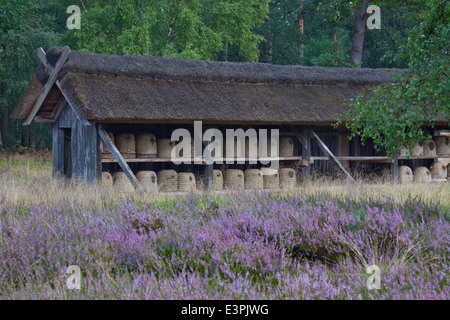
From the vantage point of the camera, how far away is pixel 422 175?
16.5m

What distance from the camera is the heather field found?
4.34m

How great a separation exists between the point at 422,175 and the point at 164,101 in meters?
7.85

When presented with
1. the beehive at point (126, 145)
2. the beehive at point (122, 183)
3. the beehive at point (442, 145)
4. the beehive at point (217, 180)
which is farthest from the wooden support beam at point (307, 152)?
the beehive at point (122, 183)

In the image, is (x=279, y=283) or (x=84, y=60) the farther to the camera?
(x=84, y=60)

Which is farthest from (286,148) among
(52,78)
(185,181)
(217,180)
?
(52,78)

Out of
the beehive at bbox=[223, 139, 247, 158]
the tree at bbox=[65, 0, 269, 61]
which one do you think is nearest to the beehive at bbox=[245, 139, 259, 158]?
the beehive at bbox=[223, 139, 247, 158]

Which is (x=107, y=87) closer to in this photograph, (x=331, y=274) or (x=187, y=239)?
(x=187, y=239)

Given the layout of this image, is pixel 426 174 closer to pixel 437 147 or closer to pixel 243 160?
pixel 437 147

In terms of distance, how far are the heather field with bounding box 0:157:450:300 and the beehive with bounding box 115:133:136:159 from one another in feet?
19.0

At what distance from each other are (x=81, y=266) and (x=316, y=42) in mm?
26675

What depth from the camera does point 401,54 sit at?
8.95 m

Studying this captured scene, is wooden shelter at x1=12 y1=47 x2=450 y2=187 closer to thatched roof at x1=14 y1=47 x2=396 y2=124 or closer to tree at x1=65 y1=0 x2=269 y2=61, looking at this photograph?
thatched roof at x1=14 y1=47 x2=396 y2=124
